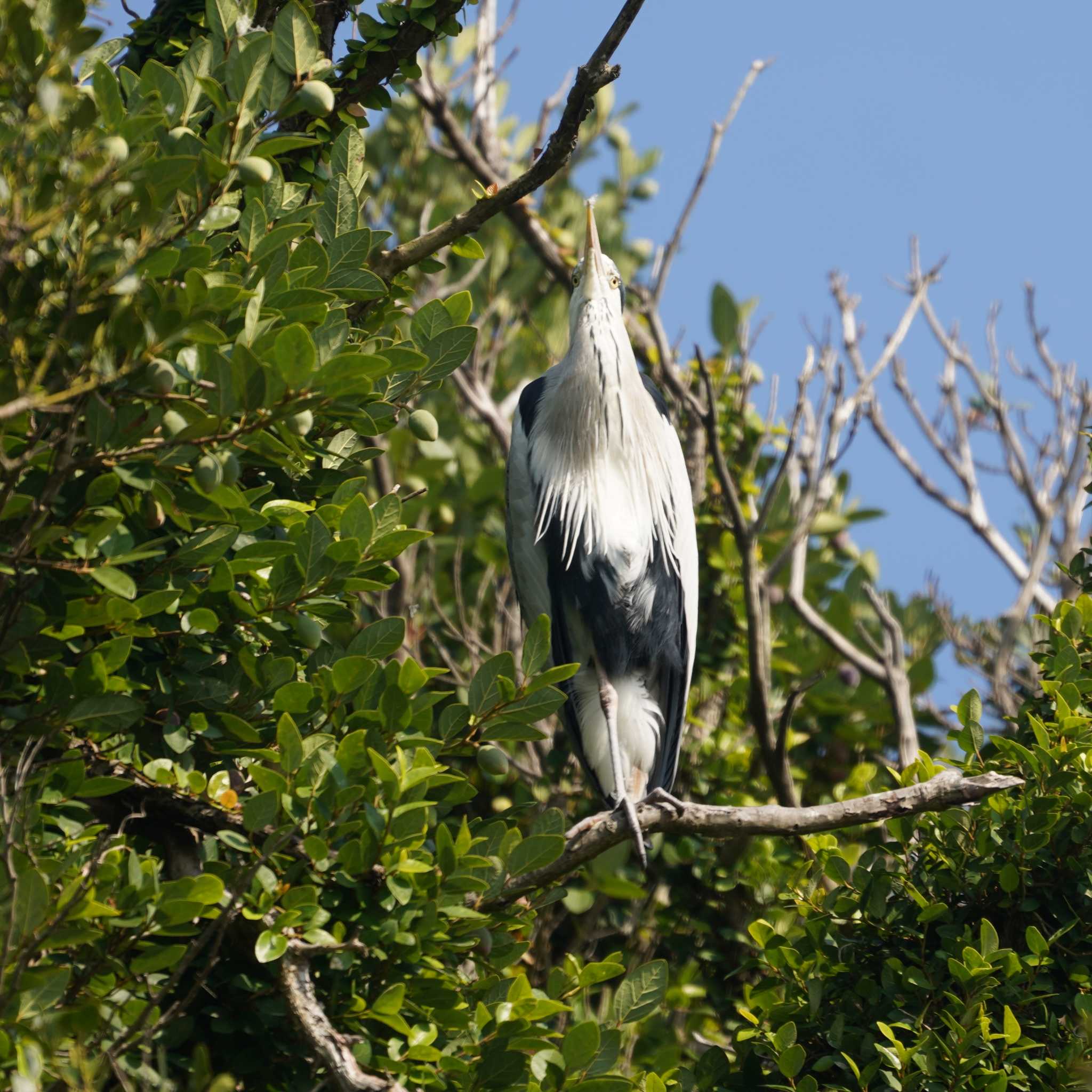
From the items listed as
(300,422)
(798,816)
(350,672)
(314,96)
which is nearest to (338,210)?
(314,96)

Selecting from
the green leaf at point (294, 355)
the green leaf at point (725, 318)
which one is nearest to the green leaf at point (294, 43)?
the green leaf at point (294, 355)

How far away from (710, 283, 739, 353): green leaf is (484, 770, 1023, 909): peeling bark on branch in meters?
3.91

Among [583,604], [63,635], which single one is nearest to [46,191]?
[63,635]

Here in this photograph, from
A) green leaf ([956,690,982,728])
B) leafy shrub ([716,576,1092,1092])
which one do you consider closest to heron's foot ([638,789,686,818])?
leafy shrub ([716,576,1092,1092])

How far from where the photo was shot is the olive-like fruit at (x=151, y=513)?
83.9 inches

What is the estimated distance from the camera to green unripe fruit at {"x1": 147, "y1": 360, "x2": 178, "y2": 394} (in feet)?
6.31

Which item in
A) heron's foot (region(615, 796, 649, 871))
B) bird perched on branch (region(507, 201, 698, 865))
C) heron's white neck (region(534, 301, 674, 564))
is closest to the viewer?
heron's foot (region(615, 796, 649, 871))

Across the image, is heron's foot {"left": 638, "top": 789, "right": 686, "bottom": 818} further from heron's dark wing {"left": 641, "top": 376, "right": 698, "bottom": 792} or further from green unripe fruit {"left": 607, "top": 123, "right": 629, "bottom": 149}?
green unripe fruit {"left": 607, "top": 123, "right": 629, "bottom": 149}

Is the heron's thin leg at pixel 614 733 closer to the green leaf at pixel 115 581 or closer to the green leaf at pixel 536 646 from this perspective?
the green leaf at pixel 536 646

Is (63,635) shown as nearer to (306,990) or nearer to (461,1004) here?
(306,990)

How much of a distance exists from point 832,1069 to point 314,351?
1830 millimetres

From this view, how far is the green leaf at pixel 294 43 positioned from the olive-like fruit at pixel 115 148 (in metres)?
0.47

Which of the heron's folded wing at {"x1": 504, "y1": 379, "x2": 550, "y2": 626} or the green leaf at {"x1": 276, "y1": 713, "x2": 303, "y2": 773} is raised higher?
the heron's folded wing at {"x1": 504, "y1": 379, "x2": 550, "y2": 626}

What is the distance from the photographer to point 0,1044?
172cm
